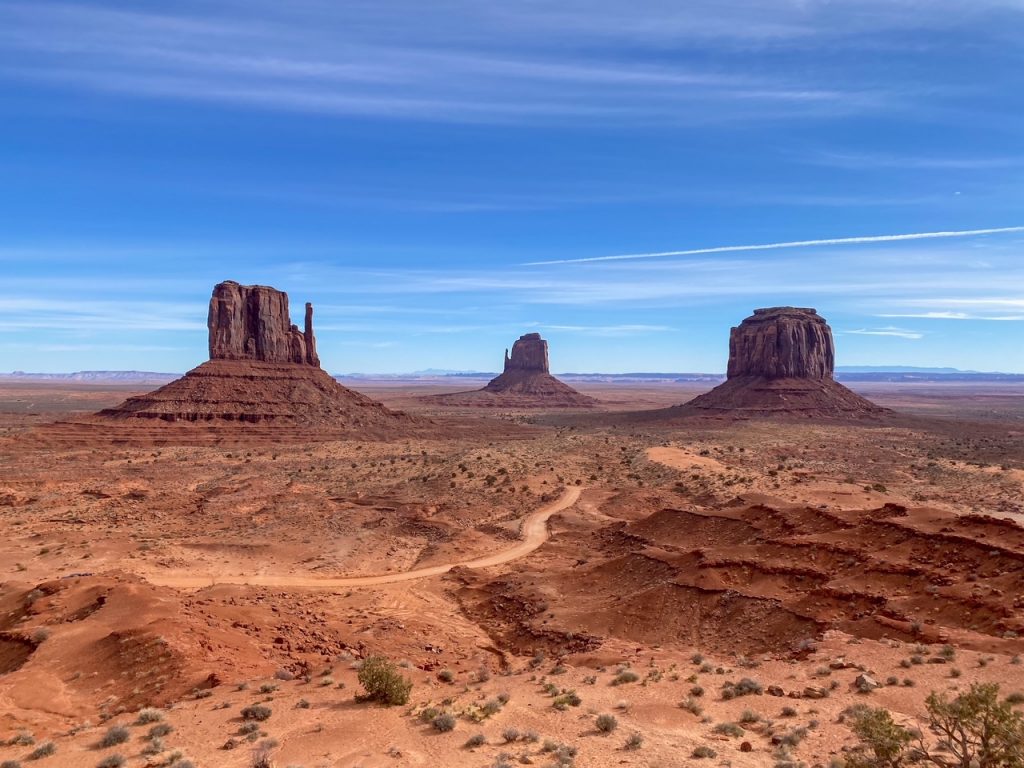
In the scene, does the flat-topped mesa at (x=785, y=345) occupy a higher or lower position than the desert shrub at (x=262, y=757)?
higher

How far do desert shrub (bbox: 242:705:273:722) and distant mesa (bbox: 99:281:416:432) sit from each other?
69943 millimetres

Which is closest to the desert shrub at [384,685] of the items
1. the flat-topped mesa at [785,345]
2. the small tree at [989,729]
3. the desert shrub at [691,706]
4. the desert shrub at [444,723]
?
the desert shrub at [444,723]

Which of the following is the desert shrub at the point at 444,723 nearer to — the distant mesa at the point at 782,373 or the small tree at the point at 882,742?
the small tree at the point at 882,742

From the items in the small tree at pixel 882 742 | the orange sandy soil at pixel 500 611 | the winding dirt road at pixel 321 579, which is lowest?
the winding dirt road at pixel 321 579

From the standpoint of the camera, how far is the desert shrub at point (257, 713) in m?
12.7

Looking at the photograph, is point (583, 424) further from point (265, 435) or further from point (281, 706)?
point (281, 706)

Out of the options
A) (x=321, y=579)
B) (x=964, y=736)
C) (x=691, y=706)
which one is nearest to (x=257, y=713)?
(x=691, y=706)

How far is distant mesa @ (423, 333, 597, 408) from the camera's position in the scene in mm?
161375

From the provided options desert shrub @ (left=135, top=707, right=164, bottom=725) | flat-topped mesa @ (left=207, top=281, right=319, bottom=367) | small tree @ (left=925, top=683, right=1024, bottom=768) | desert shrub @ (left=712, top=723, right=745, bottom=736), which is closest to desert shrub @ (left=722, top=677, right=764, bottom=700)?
desert shrub @ (left=712, top=723, right=745, bottom=736)

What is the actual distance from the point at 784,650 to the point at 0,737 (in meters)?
17.6

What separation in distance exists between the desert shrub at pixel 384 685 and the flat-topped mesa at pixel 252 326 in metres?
83.9

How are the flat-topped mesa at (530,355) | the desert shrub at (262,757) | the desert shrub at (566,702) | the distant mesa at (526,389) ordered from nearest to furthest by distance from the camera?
the desert shrub at (262,757), the desert shrub at (566,702), the distant mesa at (526,389), the flat-topped mesa at (530,355)

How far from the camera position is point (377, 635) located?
20.1 meters

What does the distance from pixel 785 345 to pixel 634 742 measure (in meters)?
117
